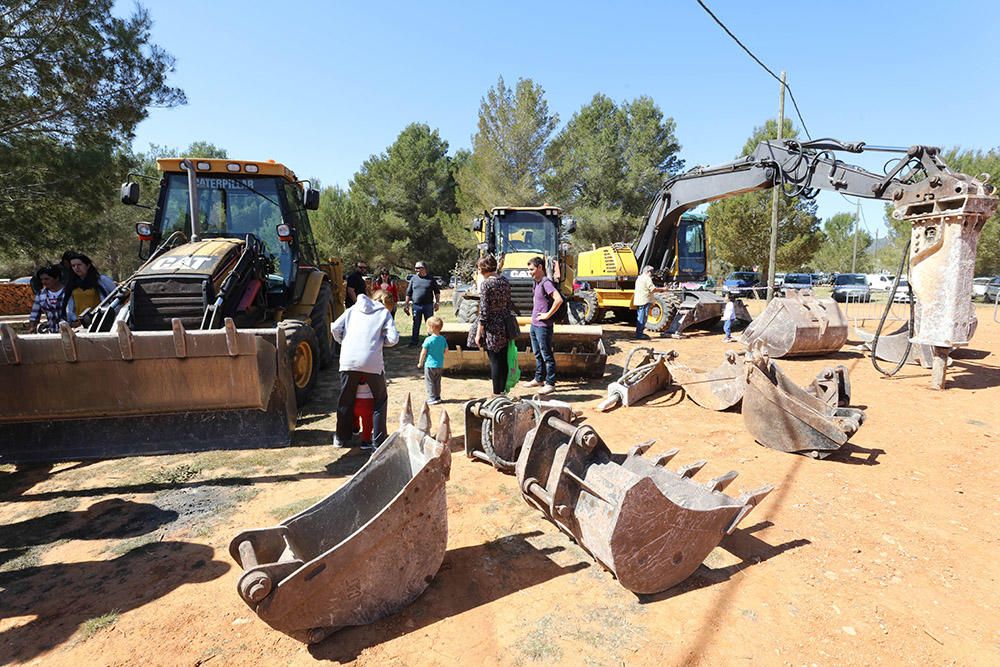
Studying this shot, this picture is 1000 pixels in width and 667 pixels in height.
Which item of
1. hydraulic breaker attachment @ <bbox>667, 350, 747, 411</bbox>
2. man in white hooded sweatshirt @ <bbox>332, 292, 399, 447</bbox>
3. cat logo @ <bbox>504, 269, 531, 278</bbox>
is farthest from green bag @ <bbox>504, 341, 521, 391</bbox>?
cat logo @ <bbox>504, 269, 531, 278</bbox>

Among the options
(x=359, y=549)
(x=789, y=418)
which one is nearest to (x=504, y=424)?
(x=359, y=549)

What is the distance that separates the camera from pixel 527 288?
352 inches

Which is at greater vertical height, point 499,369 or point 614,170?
point 614,170

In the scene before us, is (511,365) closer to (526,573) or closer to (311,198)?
(526,573)

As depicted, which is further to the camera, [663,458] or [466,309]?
[466,309]

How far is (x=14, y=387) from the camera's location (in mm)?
3891

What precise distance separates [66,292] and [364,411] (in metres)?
4.35

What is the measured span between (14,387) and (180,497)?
1617 millimetres

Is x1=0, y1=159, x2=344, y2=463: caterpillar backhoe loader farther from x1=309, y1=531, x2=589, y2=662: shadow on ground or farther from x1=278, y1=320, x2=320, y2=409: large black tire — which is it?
x1=309, y1=531, x2=589, y2=662: shadow on ground

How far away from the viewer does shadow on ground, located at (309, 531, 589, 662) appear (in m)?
2.29

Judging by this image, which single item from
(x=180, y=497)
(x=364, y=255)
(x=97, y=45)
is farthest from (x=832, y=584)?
(x=364, y=255)

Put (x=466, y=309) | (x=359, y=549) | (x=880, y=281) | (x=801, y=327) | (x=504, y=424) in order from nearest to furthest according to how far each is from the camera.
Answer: (x=359, y=549) < (x=504, y=424) < (x=801, y=327) < (x=466, y=309) < (x=880, y=281)

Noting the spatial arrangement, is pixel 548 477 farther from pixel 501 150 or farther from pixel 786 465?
pixel 501 150

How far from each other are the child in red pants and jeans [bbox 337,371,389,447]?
4cm
